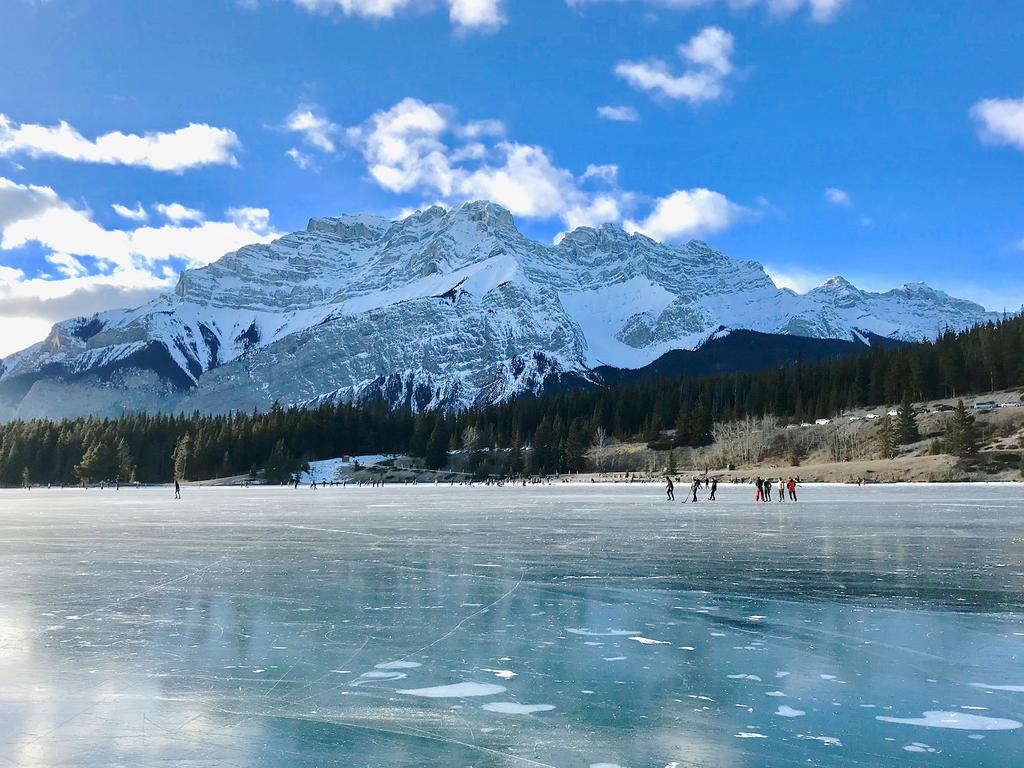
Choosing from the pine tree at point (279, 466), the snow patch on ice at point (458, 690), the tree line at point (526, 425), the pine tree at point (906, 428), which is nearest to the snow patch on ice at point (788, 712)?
the snow patch on ice at point (458, 690)

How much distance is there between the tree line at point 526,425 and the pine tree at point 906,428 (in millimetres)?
19957

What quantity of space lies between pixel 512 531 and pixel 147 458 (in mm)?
134385

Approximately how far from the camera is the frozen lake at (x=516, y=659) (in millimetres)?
5906

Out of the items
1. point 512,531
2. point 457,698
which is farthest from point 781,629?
point 512,531

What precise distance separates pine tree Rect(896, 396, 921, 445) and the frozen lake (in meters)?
85.8

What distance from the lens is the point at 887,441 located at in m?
93.1

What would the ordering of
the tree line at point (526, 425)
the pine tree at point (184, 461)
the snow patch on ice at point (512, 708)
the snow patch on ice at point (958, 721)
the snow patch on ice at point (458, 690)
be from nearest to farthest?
the snow patch on ice at point (958, 721) < the snow patch on ice at point (512, 708) < the snow patch on ice at point (458, 690) < the tree line at point (526, 425) < the pine tree at point (184, 461)

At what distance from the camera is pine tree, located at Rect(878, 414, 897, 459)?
92.2m

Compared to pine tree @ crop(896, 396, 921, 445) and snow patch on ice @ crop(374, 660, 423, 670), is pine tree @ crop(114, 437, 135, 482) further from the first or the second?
snow patch on ice @ crop(374, 660, 423, 670)

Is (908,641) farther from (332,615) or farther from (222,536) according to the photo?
(222,536)

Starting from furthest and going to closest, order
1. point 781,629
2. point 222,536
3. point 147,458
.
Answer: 1. point 147,458
2. point 222,536
3. point 781,629

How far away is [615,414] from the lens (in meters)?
151

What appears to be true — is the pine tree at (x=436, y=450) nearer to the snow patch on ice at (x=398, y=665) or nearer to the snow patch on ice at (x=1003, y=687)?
the snow patch on ice at (x=398, y=665)

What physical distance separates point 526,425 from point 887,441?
76283 millimetres
